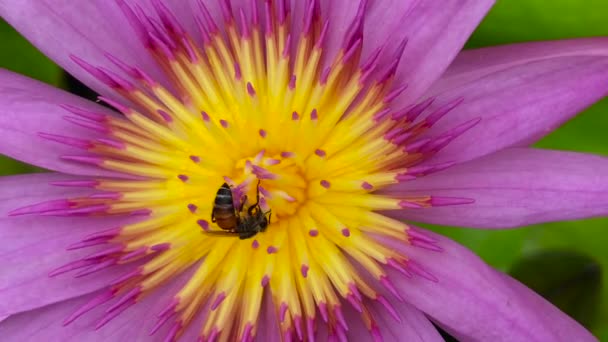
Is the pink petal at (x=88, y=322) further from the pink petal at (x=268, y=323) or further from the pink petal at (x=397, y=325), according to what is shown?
the pink petal at (x=397, y=325)

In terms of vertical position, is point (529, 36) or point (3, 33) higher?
point (3, 33)

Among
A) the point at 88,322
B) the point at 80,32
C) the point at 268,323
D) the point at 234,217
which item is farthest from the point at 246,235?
the point at 80,32

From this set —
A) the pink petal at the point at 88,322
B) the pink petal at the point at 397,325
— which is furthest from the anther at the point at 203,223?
the pink petal at the point at 397,325

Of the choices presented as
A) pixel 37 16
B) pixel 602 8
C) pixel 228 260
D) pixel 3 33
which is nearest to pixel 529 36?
pixel 602 8

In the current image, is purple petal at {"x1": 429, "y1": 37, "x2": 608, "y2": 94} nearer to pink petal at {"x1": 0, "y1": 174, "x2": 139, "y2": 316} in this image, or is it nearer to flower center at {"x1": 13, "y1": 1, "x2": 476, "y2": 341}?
flower center at {"x1": 13, "y1": 1, "x2": 476, "y2": 341}

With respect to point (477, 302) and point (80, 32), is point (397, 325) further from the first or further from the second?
point (80, 32)

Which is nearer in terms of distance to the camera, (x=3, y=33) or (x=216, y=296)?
(x=216, y=296)

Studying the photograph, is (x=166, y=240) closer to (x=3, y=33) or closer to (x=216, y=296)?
(x=216, y=296)
